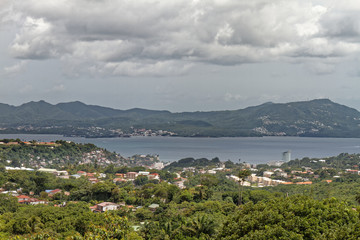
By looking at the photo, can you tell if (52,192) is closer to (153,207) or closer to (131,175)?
(153,207)

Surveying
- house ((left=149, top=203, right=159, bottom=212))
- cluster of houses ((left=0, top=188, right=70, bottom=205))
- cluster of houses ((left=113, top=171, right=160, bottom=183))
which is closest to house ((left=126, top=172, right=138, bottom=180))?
cluster of houses ((left=113, top=171, right=160, bottom=183))

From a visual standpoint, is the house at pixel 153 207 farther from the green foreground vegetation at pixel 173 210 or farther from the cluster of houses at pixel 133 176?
the cluster of houses at pixel 133 176

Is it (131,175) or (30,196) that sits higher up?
(30,196)

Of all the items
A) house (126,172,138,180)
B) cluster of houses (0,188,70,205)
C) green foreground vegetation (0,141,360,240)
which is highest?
green foreground vegetation (0,141,360,240)

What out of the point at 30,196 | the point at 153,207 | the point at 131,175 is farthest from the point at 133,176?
the point at 153,207

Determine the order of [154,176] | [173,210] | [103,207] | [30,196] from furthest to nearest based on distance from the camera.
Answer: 1. [154,176]
2. [30,196]
3. [103,207]
4. [173,210]

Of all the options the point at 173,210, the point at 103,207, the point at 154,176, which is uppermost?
the point at 173,210

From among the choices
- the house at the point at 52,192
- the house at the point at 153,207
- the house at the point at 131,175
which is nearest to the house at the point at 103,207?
the house at the point at 153,207

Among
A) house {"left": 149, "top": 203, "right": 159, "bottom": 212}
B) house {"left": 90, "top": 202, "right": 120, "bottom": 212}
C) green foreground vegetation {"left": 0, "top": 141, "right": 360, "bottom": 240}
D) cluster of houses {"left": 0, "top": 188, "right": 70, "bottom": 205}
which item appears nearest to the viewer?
green foreground vegetation {"left": 0, "top": 141, "right": 360, "bottom": 240}

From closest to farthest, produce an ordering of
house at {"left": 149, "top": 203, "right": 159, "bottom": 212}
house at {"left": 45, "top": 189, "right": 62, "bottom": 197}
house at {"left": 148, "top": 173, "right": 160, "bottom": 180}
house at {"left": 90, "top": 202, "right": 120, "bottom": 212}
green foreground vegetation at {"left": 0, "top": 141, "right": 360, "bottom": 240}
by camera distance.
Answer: green foreground vegetation at {"left": 0, "top": 141, "right": 360, "bottom": 240} < house at {"left": 90, "top": 202, "right": 120, "bottom": 212} < house at {"left": 149, "top": 203, "right": 159, "bottom": 212} < house at {"left": 45, "top": 189, "right": 62, "bottom": 197} < house at {"left": 148, "top": 173, "right": 160, "bottom": 180}

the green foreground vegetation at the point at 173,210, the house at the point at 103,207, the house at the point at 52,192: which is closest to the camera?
the green foreground vegetation at the point at 173,210

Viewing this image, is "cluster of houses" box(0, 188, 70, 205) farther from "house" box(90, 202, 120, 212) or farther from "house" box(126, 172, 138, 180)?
"house" box(126, 172, 138, 180)
